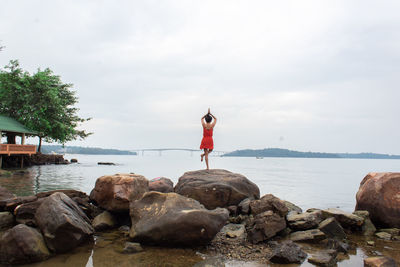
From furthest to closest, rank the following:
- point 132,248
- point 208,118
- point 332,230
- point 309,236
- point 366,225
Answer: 1. point 208,118
2. point 366,225
3. point 332,230
4. point 309,236
5. point 132,248

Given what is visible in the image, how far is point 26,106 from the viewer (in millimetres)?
35281

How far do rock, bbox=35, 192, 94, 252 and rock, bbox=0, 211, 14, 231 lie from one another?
6.57ft

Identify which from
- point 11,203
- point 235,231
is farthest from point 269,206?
point 11,203

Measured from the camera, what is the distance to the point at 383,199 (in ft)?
31.0

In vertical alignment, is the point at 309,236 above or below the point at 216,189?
below

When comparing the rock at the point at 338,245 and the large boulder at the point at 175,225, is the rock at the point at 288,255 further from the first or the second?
the large boulder at the point at 175,225

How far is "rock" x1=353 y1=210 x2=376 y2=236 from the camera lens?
8914 mm

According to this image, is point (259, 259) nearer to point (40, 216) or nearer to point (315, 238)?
point (315, 238)

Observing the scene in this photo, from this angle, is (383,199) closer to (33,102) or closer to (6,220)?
(6,220)

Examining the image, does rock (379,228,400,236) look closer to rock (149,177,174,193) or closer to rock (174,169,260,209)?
rock (174,169,260,209)

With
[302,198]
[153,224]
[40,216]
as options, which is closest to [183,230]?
[153,224]

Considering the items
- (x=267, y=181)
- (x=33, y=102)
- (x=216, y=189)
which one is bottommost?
(x=267, y=181)

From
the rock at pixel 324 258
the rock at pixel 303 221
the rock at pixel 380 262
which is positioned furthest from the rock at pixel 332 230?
the rock at pixel 380 262

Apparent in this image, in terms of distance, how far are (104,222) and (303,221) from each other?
5.97 m
